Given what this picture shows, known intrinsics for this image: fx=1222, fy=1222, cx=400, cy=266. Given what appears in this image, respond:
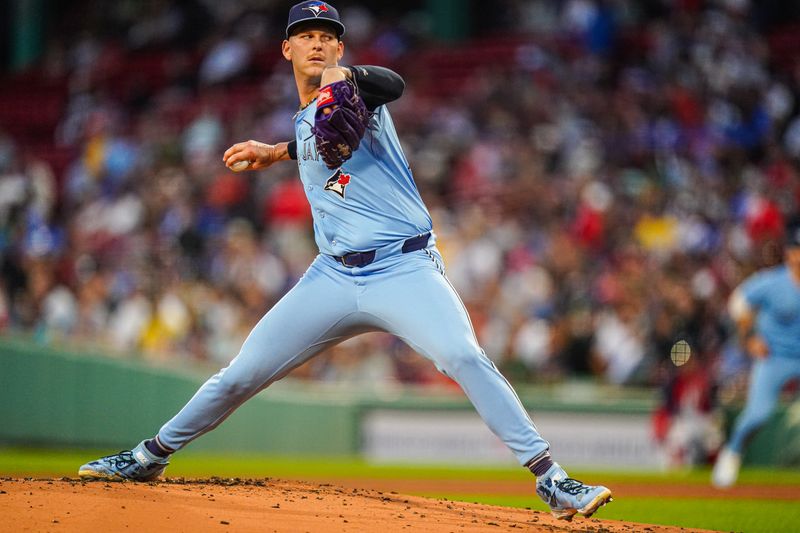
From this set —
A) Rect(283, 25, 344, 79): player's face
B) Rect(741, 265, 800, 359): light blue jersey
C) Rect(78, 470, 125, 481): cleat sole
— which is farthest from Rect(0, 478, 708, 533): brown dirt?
Rect(741, 265, 800, 359): light blue jersey

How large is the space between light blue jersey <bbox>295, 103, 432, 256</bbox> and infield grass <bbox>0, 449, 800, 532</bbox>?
267 centimetres

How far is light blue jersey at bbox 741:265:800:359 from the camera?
33.8ft

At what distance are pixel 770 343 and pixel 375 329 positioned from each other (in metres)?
5.96

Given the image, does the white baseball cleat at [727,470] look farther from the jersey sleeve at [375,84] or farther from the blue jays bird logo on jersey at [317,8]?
the blue jays bird logo on jersey at [317,8]

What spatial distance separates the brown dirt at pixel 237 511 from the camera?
480 centimetres

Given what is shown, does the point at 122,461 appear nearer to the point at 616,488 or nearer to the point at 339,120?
the point at 339,120

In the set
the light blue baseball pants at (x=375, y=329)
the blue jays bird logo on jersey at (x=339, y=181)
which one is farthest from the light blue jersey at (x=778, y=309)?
the blue jays bird logo on jersey at (x=339, y=181)

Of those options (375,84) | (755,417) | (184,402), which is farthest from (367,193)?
(184,402)

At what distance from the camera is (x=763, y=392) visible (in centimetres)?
1023

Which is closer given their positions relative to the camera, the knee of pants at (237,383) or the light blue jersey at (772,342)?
the knee of pants at (237,383)

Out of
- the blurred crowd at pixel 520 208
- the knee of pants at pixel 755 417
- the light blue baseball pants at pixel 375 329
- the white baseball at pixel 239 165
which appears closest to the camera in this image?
the light blue baseball pants at pixel 375 329

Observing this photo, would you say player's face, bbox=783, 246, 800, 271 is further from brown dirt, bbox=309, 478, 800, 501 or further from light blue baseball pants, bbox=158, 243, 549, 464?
light blue baseball pants, bbox=158, 243, 549, 464

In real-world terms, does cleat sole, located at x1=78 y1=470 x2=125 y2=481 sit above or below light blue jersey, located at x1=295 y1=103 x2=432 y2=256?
below

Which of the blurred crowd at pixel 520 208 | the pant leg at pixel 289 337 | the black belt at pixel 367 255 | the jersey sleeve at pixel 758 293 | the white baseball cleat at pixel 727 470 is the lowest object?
the white baseball cleat at pixel 727 470
